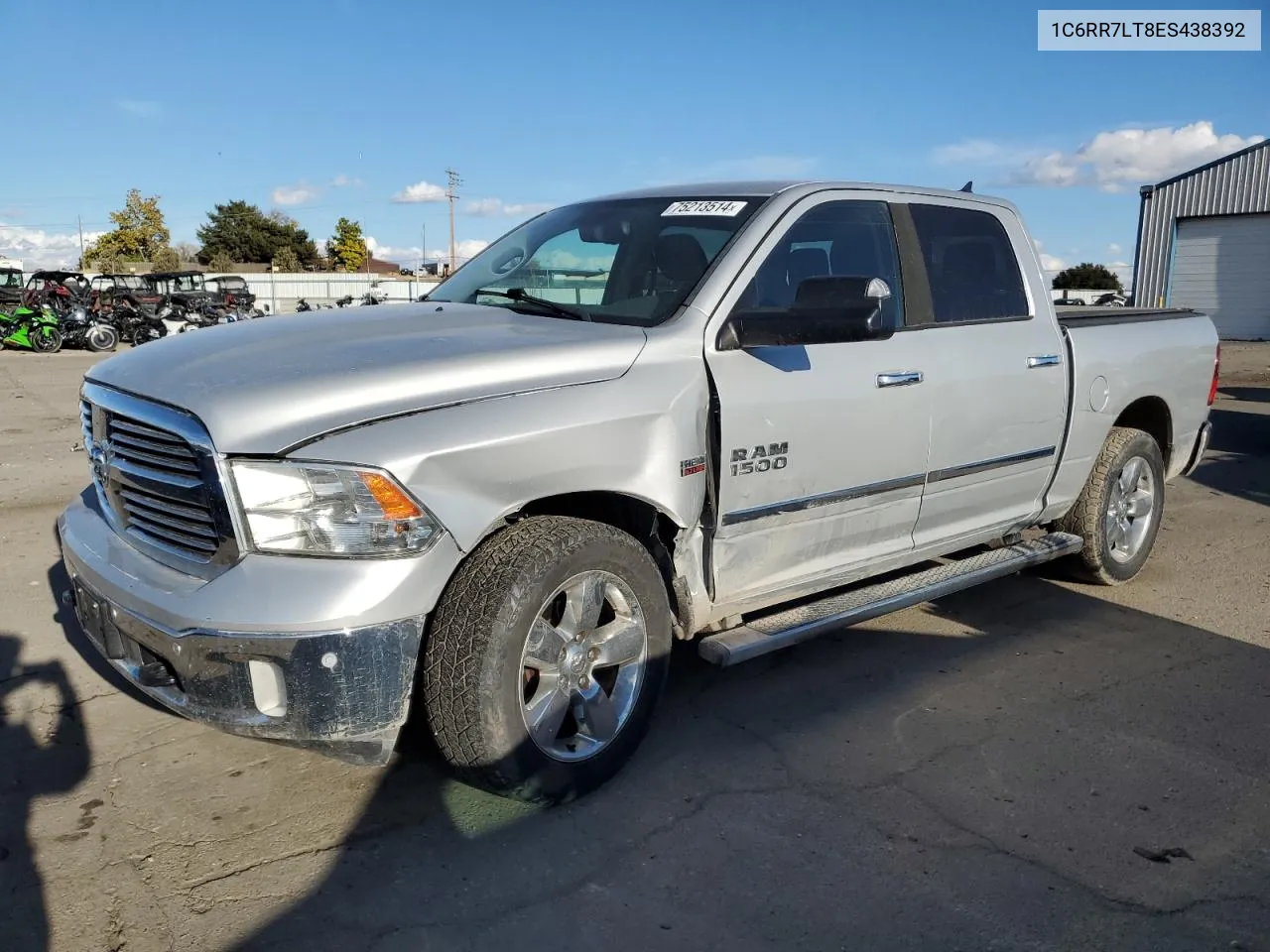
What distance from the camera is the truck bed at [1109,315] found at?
5.30 m

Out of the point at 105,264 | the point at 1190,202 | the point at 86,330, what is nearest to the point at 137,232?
A: the point at 105,264

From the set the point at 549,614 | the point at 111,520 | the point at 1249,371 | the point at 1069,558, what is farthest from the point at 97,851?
the point at 1249,371

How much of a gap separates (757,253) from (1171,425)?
10.9 feet

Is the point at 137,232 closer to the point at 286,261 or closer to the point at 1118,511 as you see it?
the point at 286,261

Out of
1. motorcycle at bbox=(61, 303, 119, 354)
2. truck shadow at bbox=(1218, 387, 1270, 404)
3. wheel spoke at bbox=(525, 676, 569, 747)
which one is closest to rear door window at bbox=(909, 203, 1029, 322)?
wheel spoke at bbox=(525, 676, 569, 747)

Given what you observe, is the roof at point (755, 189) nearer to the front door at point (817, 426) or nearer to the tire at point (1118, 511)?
the front door at point (817, 426)

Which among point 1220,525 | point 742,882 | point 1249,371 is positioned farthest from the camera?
point 1249,371

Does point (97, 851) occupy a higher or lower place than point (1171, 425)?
lower

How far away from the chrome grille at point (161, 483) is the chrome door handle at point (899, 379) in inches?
94.7

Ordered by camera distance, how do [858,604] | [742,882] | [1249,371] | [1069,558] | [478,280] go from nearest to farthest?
[742,882]
[858,604]
[478,280]
[1069,558]
[1249,371]

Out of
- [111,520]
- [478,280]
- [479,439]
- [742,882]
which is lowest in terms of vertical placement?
[742,882]

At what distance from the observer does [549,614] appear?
3.21 meters

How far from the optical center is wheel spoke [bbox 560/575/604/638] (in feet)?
10.4

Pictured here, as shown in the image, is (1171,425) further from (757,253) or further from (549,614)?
(549,614)
